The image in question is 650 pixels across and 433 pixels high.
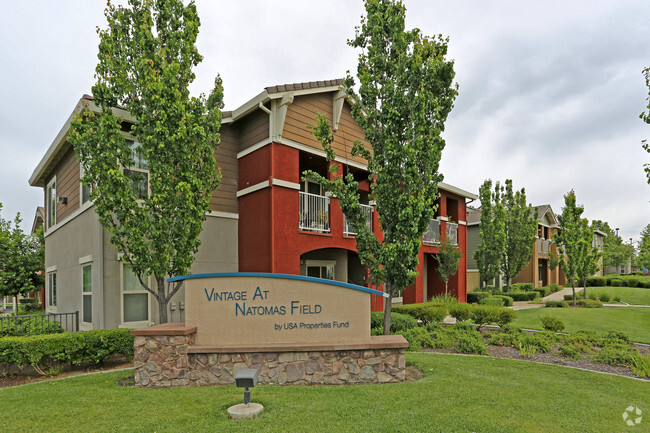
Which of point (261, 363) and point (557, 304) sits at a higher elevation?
point (261, 363)

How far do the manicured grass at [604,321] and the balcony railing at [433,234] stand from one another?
209 inches

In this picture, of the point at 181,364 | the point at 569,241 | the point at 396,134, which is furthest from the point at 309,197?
the point at 569,241

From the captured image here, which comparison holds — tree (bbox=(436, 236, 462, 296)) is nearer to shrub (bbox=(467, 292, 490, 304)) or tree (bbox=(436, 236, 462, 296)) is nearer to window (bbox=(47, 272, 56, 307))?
shrub (bbox=(467, 292, 490, 304))

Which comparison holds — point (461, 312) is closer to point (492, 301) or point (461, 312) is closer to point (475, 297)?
point (492, 301)

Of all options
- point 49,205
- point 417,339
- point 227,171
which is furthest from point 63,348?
point 49,205

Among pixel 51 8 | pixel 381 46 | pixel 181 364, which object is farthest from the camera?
pixel 51 8

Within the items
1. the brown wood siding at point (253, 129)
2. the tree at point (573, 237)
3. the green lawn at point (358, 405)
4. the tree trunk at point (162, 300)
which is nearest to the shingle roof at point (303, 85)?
the brown wood siding at point (253, 129)

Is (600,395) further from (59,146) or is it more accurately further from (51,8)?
(59,146)

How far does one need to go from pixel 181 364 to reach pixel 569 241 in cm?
2409

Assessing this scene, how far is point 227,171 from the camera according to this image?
523 inches

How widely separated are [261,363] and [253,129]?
339 inches

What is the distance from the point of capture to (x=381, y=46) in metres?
9.27

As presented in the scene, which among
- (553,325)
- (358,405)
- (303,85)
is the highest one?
(303,85)

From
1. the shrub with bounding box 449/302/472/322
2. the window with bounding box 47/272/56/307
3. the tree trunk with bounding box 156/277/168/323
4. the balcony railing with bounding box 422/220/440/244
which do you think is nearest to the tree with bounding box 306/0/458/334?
the tree trunk with bounding box 156/277/168/323
